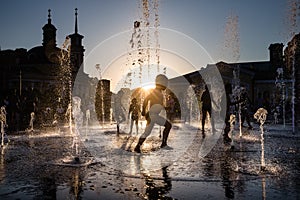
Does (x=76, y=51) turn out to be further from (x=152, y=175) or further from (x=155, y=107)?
(x=152, y=175)

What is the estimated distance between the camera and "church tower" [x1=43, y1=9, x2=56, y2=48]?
77.3m

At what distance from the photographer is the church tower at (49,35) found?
77.3 metres

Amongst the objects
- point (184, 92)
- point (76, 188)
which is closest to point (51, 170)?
point (76, 188)

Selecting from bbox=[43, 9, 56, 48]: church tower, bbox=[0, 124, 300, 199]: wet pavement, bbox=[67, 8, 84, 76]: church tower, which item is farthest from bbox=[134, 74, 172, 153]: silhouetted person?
bbox=[67, 8, 84, 76]: church tower

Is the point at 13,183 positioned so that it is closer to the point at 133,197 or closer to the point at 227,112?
the point at 133,197

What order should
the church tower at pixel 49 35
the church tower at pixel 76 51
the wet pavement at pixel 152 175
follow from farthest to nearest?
the church tower at pixel 76 51 → the church tower at pixel 49 35 → the wet pavement at pixel 152 175

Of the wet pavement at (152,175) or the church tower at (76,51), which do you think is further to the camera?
the church tower at (76,51)

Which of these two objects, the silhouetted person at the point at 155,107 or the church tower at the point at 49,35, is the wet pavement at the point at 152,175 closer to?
the silhouetted person at the point at 155,107

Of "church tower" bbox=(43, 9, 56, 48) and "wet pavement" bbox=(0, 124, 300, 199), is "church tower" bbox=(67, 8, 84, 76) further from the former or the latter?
"wet pavement" bbox=(0, 124, 300, 199)

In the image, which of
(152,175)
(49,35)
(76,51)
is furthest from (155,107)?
(76,51)

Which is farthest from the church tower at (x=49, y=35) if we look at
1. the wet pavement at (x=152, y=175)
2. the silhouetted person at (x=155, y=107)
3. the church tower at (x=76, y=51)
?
the wet pavement at (x=152, y=175)

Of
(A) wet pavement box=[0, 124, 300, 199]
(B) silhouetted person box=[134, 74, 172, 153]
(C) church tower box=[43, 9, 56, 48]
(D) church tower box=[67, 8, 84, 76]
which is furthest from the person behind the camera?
(D) church tower box=[67, 8, 84, 76]

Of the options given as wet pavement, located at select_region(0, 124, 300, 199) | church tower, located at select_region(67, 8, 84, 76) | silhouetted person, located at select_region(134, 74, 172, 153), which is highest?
church tower, located at select_region(67, 8, 84, 76)

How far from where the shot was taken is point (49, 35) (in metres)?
77.6
